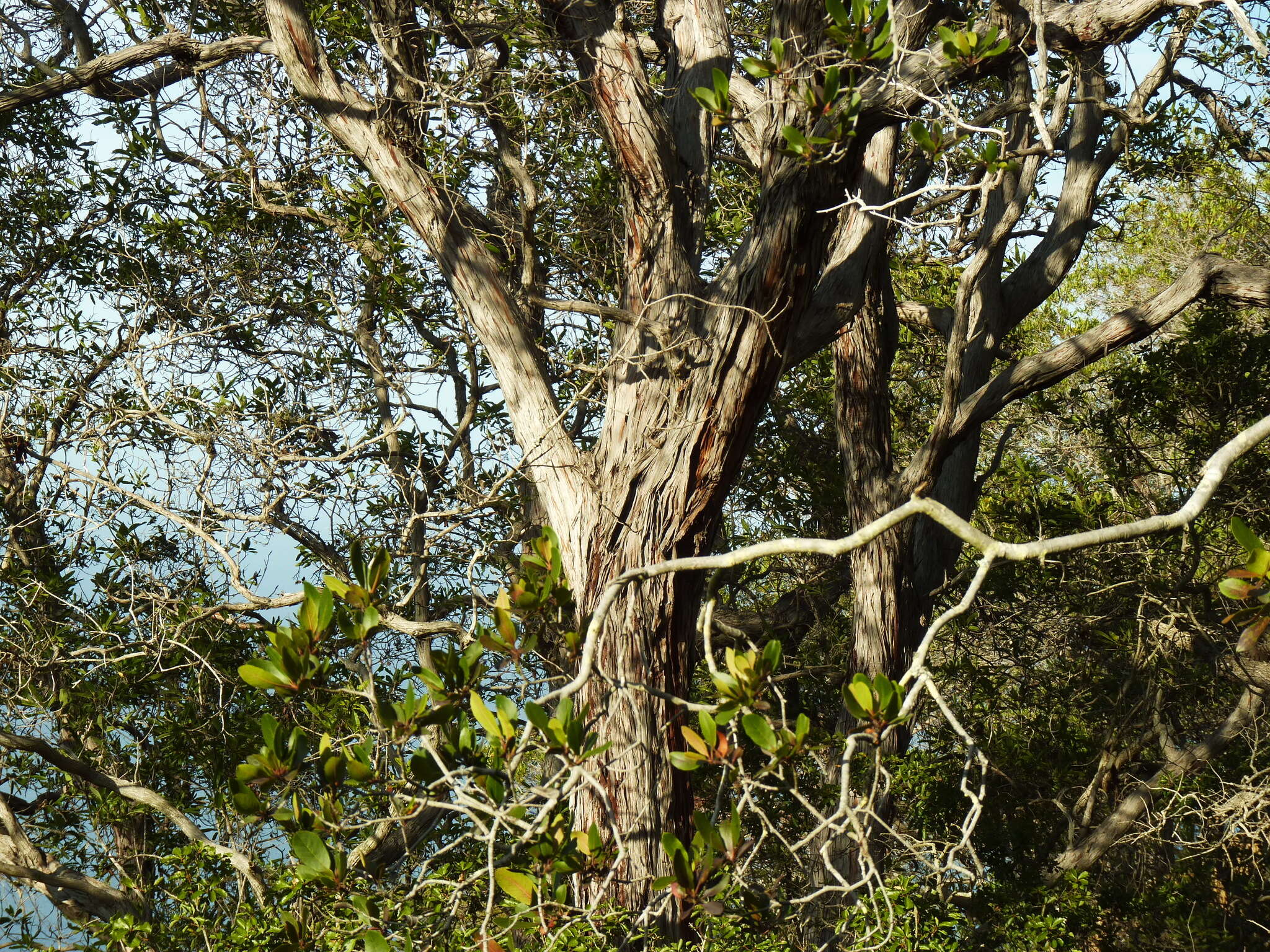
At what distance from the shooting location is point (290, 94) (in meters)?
6.37

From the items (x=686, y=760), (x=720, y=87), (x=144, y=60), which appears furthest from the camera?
(x=144, y=60)

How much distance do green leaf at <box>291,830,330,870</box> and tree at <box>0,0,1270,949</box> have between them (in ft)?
4.61

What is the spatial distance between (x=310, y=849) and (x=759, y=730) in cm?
118

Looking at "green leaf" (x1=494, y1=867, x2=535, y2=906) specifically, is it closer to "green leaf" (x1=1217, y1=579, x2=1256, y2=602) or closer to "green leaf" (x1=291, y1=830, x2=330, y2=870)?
"green leaf" (x1=291, y1=830, x2=330, y2=870)

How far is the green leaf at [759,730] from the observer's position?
8.54ft

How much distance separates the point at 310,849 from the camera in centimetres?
270

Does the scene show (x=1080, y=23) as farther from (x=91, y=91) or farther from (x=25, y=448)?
(x=25, y=448)

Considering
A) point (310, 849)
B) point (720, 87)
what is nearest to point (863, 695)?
point (310, 849)

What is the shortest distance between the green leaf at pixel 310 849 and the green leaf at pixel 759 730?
1133mm

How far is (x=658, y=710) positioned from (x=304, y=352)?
12.1 feet

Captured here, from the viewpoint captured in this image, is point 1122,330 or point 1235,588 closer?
point 1235,588

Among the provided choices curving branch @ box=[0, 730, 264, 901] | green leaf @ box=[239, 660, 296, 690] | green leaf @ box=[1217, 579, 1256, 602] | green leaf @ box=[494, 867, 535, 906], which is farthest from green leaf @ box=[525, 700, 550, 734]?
curving branch @ box=[0, 730, 264, 901]

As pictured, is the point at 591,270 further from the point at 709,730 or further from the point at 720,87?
the point at 709,730

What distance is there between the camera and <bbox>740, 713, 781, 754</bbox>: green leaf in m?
2.60
